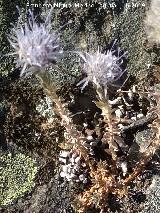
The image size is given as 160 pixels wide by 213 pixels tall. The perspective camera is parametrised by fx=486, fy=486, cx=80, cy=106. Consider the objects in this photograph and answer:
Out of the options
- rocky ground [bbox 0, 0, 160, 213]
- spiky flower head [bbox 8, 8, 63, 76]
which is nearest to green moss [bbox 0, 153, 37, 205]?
rocky ground [bbox 0, 0, 160, 213]

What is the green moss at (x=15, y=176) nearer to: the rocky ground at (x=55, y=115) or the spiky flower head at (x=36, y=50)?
the rocky ground at (x=55, y=115)

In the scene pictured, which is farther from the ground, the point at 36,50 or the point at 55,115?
the point at 55,115

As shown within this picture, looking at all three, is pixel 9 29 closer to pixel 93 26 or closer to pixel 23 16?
pixel 23 16

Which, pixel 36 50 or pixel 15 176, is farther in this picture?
pixel 15 176

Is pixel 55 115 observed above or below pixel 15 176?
above

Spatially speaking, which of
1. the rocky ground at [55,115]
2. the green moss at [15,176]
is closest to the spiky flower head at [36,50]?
the rocky ground at [55,115]

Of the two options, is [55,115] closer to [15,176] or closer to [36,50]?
[15,176]

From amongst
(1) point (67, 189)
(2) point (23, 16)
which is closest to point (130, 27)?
(2) point (23, 16)

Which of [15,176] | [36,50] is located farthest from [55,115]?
[36,50]

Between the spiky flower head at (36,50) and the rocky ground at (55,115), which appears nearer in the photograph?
the spiky flower head at (36,50)
